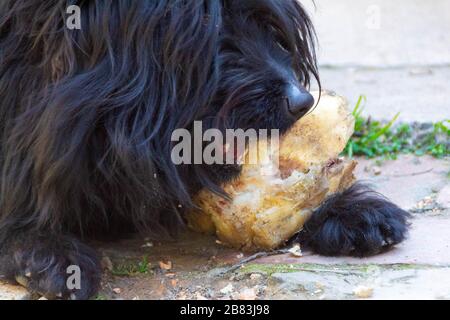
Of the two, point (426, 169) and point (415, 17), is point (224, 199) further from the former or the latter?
point (415, 17)

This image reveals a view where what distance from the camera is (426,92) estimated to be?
475 centimetres

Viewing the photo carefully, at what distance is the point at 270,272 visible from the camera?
8.95ft

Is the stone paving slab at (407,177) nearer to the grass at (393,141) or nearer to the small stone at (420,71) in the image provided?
the grass at (393,141)

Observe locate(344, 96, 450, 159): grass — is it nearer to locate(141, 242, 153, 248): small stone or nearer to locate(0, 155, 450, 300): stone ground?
locate(0, 155, 450, 300): stone ground

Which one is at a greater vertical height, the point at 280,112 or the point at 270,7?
the point at 270,7

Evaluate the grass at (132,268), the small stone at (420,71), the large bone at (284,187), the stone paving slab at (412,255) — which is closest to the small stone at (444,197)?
the stone paving slab at (412,255)

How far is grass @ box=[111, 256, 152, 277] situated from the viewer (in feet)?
9.30

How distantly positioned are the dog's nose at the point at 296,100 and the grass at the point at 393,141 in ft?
4.20

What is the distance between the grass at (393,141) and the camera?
13.1ft

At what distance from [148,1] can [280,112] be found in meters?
0.52

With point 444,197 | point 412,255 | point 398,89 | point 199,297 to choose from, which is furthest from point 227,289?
point 398,89
